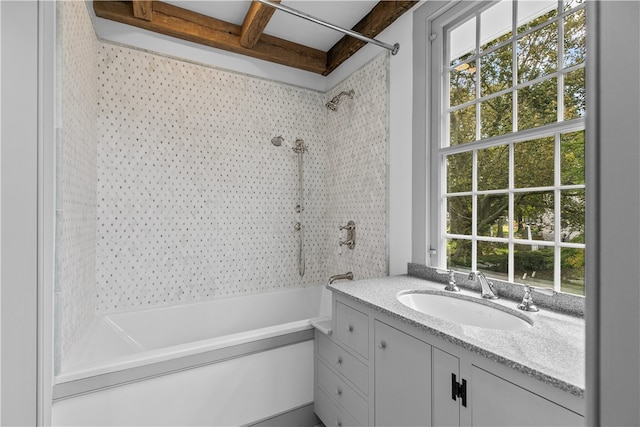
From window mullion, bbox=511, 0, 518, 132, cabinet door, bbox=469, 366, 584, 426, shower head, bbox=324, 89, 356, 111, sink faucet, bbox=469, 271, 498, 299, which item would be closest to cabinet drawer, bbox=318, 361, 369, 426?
Answer: cabinet door, bbox=469, 366, 584, 426

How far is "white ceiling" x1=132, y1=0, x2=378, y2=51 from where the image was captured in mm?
2164

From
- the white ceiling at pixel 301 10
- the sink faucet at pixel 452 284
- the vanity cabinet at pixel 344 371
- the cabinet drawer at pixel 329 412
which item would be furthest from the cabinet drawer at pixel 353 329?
the white ceiling at pixel 301 10

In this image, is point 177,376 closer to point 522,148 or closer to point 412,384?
point 412,384

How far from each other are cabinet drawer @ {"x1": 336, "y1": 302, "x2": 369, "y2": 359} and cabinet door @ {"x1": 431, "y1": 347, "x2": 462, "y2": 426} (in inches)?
15.7

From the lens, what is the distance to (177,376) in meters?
1.55

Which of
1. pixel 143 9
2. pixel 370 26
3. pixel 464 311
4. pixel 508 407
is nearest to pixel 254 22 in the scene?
pixel 143 9

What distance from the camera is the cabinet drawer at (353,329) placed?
4.79ft

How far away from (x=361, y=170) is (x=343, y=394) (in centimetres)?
160

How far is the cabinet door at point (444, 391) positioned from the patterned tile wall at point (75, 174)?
5.23 ft

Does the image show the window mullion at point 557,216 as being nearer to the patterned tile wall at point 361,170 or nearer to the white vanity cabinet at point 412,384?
the white vanity cabinet at point 412,384

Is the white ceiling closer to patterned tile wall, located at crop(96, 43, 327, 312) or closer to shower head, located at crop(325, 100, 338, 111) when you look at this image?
patterned tile wall, located at crop(96, 43, 327, 312)
